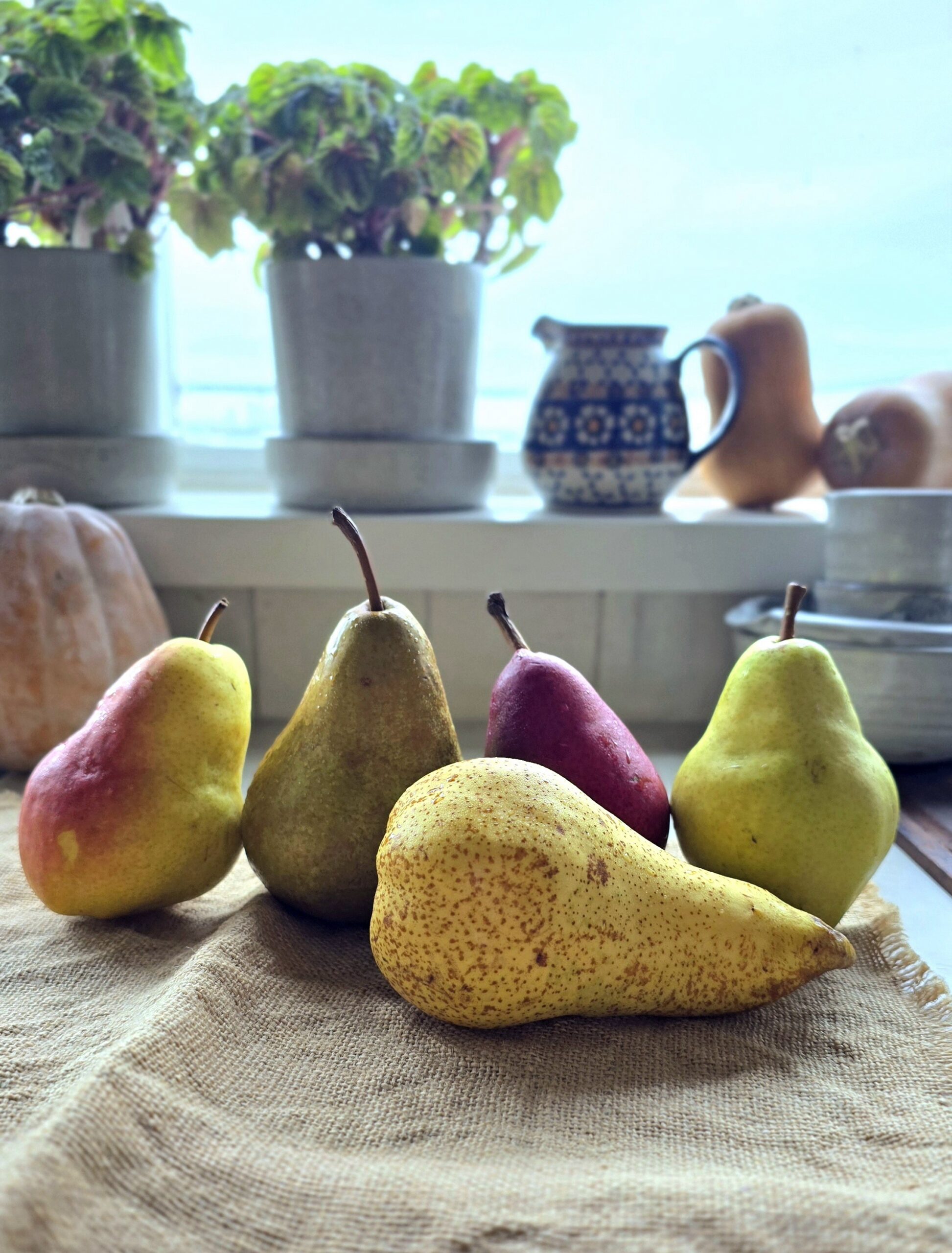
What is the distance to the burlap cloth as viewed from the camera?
391mm

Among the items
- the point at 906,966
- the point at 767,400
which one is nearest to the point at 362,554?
the point at 906,966

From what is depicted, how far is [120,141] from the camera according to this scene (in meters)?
1.04

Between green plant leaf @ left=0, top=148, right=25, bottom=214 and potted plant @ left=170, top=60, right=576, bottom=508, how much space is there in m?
0.17

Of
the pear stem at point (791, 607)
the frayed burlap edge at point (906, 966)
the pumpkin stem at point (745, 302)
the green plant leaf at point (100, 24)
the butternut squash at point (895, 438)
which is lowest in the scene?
the frayed burlap edge at point (906, 966)

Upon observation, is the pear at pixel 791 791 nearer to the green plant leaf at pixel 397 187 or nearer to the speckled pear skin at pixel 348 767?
the speckled pear skin at pixel 348 767

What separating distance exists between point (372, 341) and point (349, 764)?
65 centimetres

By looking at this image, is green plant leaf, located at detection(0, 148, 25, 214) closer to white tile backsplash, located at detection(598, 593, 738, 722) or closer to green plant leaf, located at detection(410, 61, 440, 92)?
green plant leaf, located at detection(410, 61, 440, 92)

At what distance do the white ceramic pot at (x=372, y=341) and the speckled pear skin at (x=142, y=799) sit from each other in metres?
0.54

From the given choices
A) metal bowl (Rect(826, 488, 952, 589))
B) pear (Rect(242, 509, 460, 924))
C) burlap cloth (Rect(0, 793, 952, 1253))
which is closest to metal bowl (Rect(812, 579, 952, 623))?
metal bowl (Rect(826, 488, 952, 589))

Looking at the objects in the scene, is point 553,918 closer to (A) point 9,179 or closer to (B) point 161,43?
(A) point 9,179

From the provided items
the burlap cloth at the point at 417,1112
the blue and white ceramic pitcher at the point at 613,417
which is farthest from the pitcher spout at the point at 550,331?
the burlap cloth at the point at 417,1112

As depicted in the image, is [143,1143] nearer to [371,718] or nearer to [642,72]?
[371,718]

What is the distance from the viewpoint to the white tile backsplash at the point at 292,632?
117 centimetres

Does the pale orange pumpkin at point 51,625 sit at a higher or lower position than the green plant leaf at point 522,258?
lower
